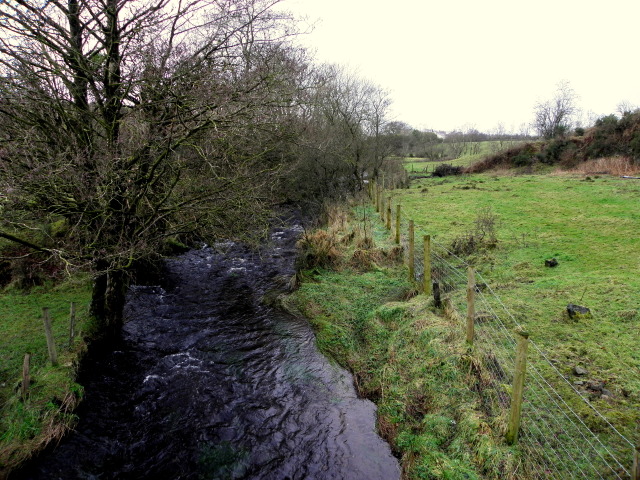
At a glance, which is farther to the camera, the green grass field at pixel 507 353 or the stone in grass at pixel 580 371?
the stone in grass at pixel 580 371

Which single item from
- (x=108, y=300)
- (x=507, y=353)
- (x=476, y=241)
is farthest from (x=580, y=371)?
(x=108, y=300)

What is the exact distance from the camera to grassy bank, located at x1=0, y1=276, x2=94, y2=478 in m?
5.14

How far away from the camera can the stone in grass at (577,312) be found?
646cm

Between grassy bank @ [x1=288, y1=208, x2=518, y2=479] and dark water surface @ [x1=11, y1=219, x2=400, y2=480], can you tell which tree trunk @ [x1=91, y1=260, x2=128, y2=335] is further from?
grassy bank @ [x1=288, y1=208, x2=518, y2=479]

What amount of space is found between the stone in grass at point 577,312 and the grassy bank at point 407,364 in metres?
2.05

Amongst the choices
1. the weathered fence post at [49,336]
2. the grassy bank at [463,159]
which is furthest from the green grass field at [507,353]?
the grassy bank at [463,159]

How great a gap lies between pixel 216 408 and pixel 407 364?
330 cm

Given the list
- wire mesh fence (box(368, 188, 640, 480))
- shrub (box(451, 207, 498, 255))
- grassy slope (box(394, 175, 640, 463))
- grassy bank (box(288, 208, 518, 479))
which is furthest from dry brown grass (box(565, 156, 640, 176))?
wire mesh fence (box(368, 188, 640, 480))

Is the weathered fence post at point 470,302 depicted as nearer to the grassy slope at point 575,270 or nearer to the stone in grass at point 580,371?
the grassy slope at point 575,270

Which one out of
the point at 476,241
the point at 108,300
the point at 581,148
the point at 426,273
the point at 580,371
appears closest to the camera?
the point at 580,371

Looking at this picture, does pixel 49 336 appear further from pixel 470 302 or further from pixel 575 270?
pixel 575 270

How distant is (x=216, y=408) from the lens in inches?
243

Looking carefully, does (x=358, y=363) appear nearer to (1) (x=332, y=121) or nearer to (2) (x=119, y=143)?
(2) (x=119, y=143)

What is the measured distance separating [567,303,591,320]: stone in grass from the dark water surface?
387 cm
